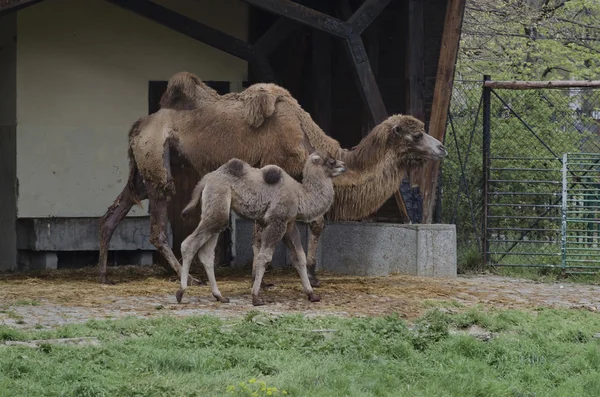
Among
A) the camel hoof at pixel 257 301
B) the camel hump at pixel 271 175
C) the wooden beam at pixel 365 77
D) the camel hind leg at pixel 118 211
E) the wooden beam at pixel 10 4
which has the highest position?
the wooden beam at pixel 10 4

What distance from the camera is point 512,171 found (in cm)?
1647

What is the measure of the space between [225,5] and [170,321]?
7514 mm

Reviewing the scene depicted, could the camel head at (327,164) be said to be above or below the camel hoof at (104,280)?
above

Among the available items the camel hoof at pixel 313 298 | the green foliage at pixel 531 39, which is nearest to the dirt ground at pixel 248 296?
the camel hoof at pixel 313 298

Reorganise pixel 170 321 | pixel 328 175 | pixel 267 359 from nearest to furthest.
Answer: pixel 267 359 → pixel 170 321 → pixel 328 175

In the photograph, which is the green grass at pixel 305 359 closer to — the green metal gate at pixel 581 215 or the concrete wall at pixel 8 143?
the green metal gate at pixel 581 215

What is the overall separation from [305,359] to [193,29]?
7705 mm

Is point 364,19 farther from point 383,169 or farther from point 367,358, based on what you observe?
point 367,358

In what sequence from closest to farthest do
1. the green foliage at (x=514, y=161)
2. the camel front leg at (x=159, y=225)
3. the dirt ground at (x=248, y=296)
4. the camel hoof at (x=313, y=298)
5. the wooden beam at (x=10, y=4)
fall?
the dirt ground at (x=248, y=296)
the camel hoof at (x=313, y=298)
the wooden beam at (x=10, y=4)
the camel front leg at (x=159, y=225)
the green foliage at (x=514, y=161)

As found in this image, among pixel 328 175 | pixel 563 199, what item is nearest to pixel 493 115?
pixel 563 199

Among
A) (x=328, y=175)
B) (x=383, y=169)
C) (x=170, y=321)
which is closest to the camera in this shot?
(x=170, y=321)

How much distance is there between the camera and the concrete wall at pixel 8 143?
14.9 metres

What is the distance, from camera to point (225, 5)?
51.5 ft

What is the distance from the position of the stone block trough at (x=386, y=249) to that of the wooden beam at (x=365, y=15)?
2.43m
